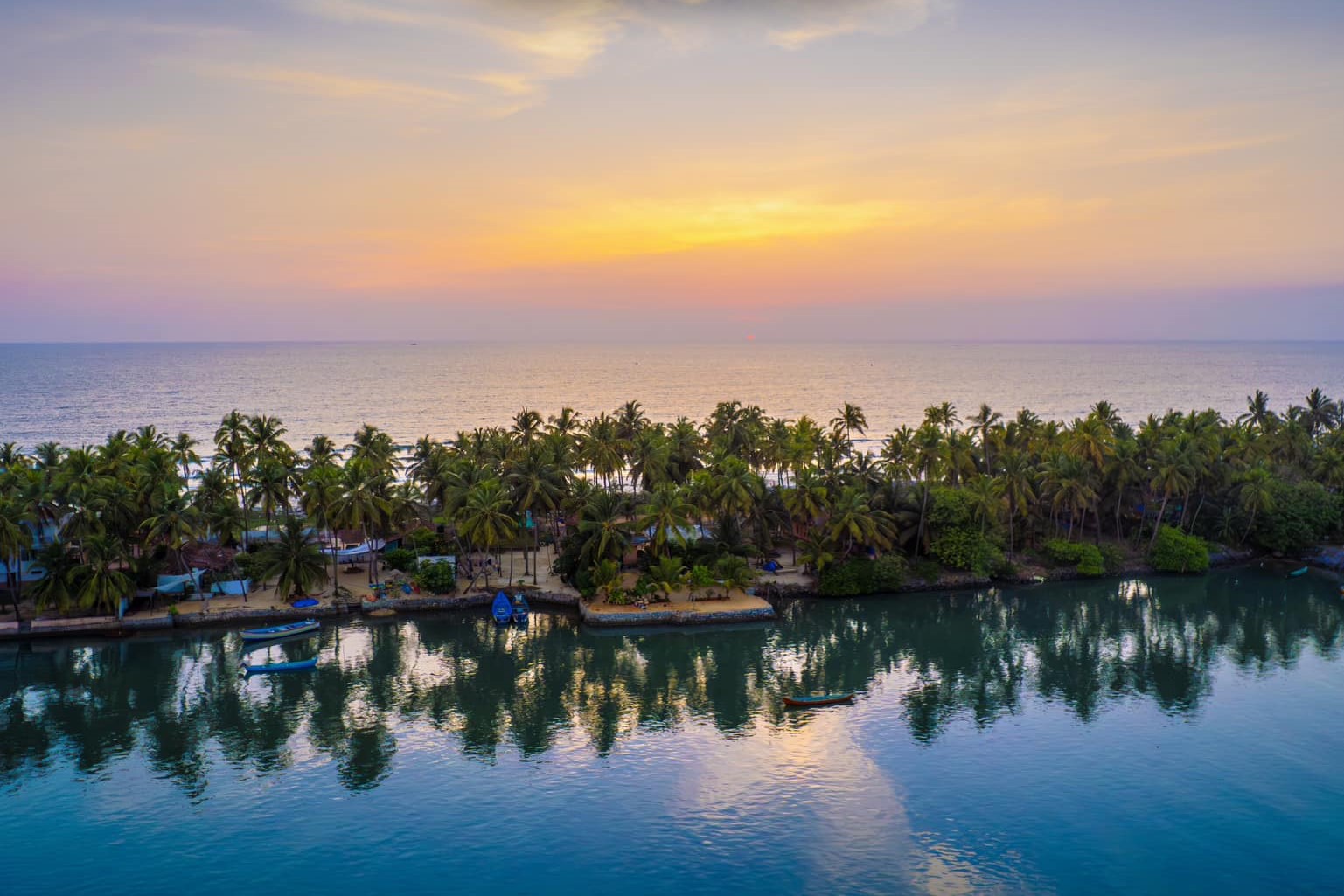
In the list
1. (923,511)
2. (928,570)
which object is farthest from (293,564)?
(928,570)

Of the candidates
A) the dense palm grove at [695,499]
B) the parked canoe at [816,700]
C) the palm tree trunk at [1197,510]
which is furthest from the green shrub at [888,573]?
the palm tree trunk at [1197,510]

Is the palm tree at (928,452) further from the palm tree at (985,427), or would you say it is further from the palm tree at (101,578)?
the palm tree at (101,578)

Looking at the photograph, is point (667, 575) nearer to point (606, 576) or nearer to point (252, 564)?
point (606, 576)

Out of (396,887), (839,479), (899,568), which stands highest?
(839,479)

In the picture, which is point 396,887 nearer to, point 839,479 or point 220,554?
point 220,554

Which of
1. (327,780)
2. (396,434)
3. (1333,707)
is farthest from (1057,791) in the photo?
(396,434)

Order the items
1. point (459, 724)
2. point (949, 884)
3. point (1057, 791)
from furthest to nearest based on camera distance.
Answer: point (459, 724) → point (1057, 791) → point (949, 884)
